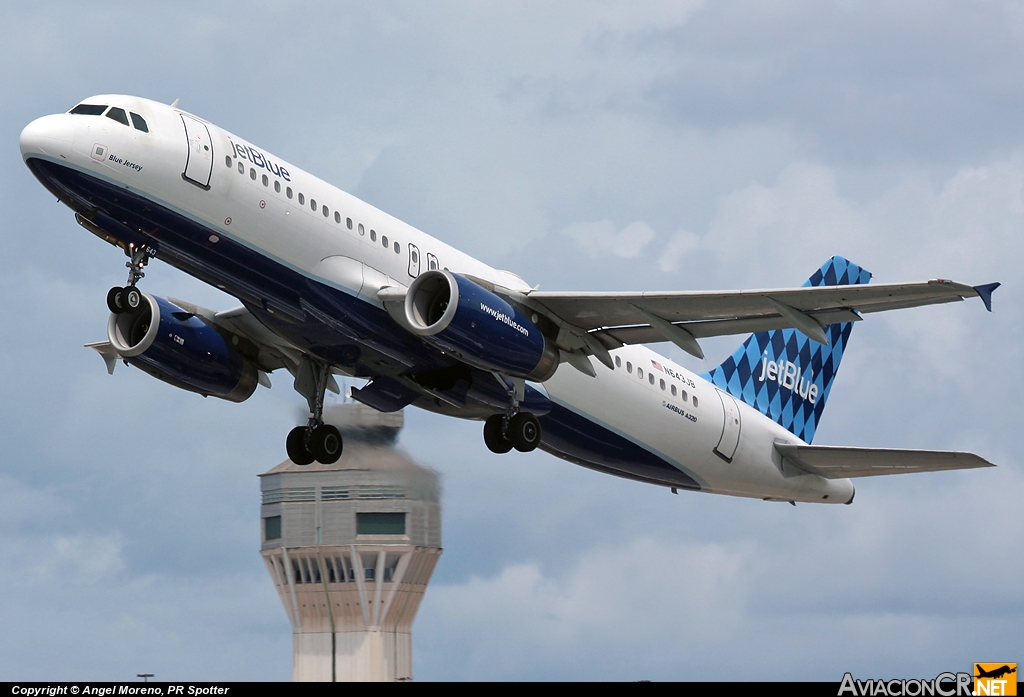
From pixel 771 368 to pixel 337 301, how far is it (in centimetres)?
1592

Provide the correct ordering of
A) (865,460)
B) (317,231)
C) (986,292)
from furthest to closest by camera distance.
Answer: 1. (865,460)
2. (317,231)
3. (986,292)

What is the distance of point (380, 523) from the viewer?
170ft

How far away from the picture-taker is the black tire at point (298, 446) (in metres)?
35.6

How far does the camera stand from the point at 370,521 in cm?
5372

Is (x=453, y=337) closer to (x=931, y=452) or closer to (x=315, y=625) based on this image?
(x=931, y=452)

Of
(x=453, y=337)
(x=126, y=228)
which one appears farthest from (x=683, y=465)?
(x=126, y=228)

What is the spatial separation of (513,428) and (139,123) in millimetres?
10128

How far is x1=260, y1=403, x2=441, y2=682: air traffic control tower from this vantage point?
5619cm

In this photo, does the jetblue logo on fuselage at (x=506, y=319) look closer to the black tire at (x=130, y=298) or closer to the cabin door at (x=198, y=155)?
the cabin door at (x=198, y=155)

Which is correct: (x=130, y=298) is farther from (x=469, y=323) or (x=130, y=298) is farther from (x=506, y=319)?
(x=506, y=319)

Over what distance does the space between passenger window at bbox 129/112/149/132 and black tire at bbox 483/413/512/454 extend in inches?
387

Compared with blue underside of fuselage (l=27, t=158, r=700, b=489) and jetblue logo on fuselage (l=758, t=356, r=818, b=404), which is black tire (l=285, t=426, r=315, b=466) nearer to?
blue underside of fuselage (l=27, t=158, r=700, b=489)

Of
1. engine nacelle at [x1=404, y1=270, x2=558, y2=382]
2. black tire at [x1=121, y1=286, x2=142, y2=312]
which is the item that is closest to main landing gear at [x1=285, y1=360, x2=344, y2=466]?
engine nacelle at [x1=404, y1=270, x2=558, y2=382]

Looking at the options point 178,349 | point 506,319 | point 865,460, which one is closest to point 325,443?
point 178,349
